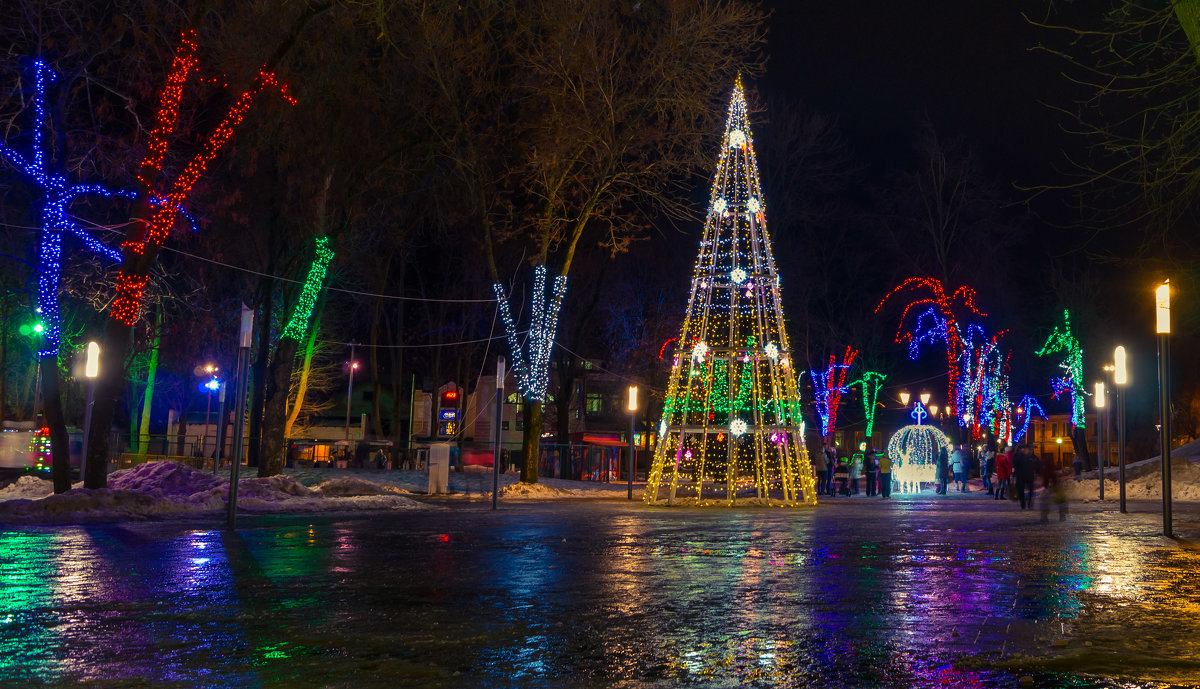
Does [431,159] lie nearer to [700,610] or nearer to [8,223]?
[8,223]

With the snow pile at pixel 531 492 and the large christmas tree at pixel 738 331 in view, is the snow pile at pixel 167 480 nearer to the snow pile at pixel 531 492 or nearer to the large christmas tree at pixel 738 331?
the snow pile at pixel 531 492

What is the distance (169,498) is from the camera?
21125mm

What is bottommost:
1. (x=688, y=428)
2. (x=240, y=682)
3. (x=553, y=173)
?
(x=240, y=682)

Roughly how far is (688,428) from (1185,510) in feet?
37.4

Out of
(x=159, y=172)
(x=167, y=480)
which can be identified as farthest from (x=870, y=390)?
(x=159, y=172)

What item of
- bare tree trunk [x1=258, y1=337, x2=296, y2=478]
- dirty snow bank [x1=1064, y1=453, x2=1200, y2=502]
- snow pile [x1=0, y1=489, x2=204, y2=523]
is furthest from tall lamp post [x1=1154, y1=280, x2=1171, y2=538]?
bare tree trunk [x1=258, y1=337, x2=296, y2=478]

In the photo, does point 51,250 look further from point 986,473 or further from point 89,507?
point 986,473

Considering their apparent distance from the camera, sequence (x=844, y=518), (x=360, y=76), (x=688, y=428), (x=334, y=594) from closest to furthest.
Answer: (x=334, y=594), (x=844, y=518), (x=688, y=428), (x=360, y=76)

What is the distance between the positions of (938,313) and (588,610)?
49.0 meters

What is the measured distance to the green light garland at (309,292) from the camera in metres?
30.5

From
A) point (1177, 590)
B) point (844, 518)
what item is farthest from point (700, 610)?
point (844, 518)

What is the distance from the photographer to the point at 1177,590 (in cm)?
969

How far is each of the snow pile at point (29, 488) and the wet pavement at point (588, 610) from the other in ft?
39.5

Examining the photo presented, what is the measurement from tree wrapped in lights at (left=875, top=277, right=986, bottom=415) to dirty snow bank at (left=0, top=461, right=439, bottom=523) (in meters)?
32.8
